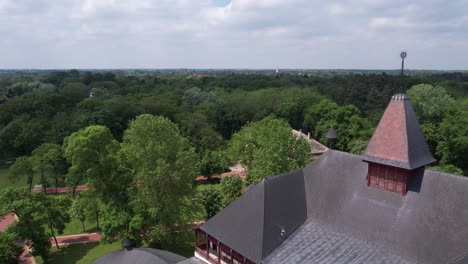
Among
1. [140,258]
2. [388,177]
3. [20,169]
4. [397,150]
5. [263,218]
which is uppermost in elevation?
[397,150]

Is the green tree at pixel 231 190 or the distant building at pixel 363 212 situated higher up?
the distant building at pixel 363 212

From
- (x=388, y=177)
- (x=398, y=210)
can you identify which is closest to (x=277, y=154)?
(x=388, y=177)

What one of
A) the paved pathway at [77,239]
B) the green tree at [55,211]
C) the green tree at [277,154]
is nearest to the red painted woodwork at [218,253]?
the green tree at [277,154]

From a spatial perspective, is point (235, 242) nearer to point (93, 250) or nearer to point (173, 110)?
point (93, 250)

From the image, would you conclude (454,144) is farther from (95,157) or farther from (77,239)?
(77,239)

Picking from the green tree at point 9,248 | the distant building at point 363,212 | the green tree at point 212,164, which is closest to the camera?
the distant building at point 363,212

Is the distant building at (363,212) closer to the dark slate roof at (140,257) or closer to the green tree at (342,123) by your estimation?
the dark slate roof at (140,257)
